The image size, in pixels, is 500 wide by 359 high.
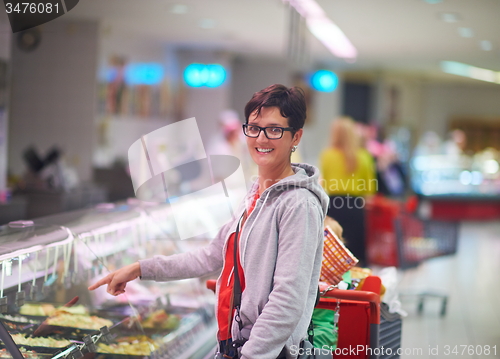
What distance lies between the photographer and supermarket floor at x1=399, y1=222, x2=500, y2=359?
4.20 meters

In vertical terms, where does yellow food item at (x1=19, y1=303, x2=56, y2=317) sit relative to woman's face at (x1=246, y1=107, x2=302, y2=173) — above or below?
below

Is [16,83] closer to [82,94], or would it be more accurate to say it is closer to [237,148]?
[82,94]

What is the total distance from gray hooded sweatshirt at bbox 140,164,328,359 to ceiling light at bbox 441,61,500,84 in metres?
12.8

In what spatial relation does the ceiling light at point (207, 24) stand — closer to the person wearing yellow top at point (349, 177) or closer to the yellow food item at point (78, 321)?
the person wearing yellow top at point (349, 177)

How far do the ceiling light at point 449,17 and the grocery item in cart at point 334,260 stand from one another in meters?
6.04

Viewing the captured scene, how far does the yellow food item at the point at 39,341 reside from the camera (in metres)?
2.19

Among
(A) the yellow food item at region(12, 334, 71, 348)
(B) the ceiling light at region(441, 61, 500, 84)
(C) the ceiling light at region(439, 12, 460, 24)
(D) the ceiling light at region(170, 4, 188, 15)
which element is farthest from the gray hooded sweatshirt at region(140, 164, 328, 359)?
(B) the ceiling light at region(441, 61, 500, 84)

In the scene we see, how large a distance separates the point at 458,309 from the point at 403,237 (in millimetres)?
983

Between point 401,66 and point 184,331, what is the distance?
42.9 ft

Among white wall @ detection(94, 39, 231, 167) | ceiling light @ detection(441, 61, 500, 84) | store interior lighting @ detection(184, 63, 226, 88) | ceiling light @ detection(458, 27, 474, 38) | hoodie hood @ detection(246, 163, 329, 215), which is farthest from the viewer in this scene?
ceiling light @ detection(441, 61, 500, 84)

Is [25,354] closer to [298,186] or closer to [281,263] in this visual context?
[281,263]

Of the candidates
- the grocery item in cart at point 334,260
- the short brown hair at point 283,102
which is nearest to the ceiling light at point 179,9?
the grocery item in cart at point 334,260

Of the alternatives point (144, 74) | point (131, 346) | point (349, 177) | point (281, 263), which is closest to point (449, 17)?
point (349, 177)

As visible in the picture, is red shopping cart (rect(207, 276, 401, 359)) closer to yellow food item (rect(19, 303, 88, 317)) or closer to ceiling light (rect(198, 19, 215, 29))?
yellow food item (rect(19, 303, 88, 317))
